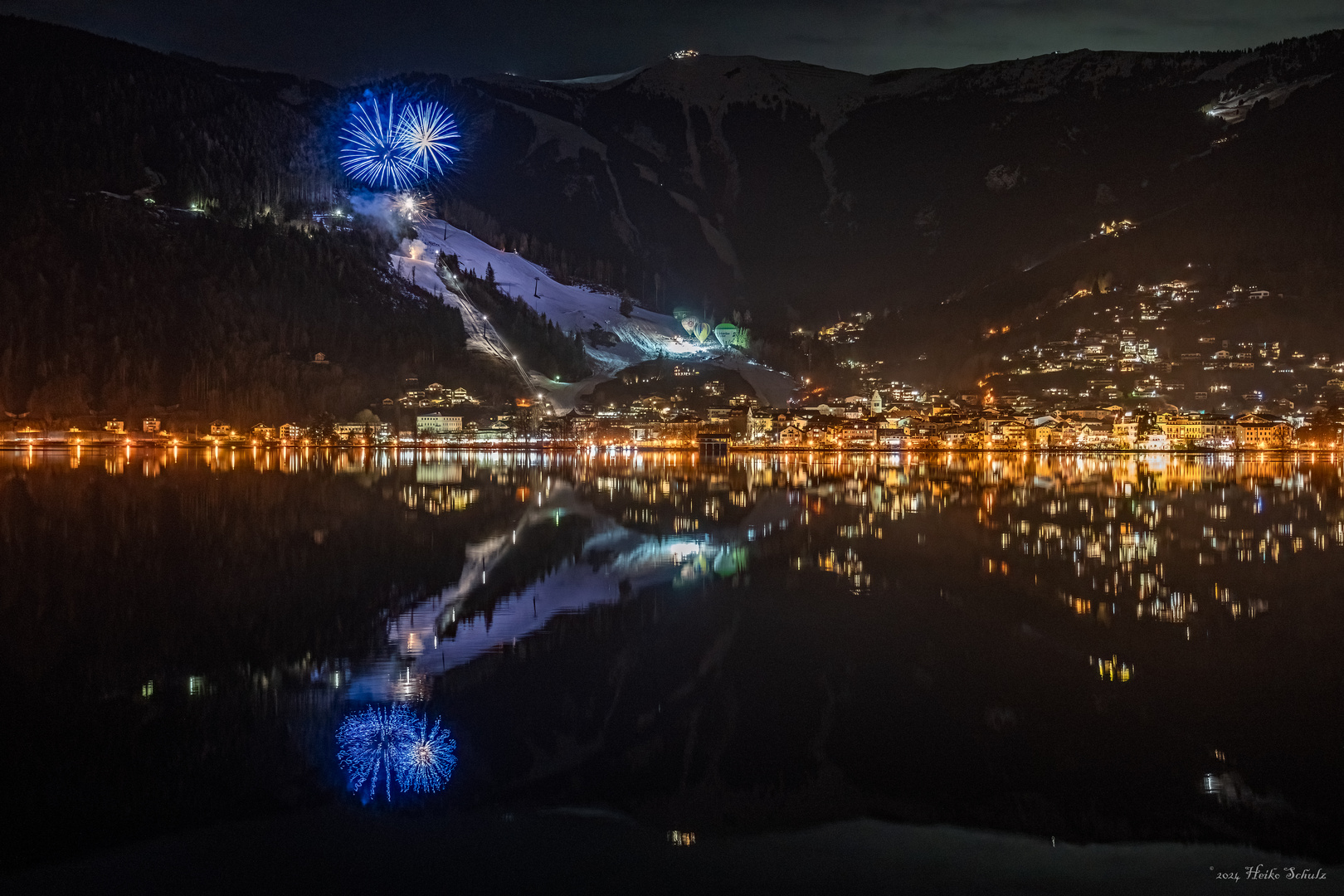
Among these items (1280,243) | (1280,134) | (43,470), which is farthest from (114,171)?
(1280,134)

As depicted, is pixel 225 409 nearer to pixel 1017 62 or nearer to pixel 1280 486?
pixel 1280 486

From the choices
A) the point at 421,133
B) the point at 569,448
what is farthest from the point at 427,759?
the point at 421,133

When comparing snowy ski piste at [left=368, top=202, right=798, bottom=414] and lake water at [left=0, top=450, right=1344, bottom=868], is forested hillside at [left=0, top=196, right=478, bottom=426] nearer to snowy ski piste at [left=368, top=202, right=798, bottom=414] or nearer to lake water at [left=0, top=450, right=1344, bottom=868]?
snowy ski piste at [left=368, top=202, right=798, bottom=414]

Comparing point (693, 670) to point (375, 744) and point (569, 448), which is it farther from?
point (569, 448)

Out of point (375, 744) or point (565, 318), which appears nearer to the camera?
point (375, 744)

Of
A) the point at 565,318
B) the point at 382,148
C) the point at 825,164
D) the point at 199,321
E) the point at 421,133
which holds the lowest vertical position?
the point at 199,321

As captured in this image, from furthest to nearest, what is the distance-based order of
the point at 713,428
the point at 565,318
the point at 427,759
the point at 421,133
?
the point at 565,318 < the point at 713,428 < the point at 421,133 < the point at 427,759
